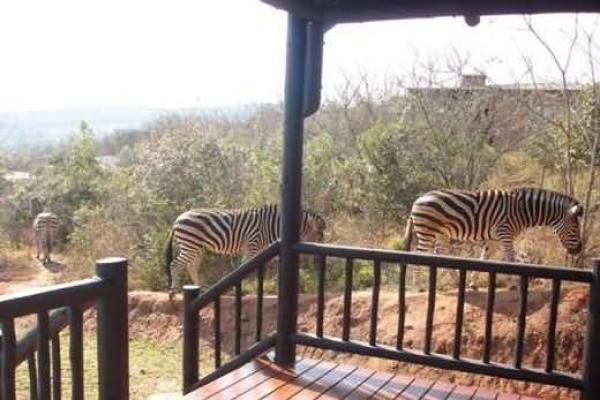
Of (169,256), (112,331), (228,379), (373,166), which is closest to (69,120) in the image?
(169,256)

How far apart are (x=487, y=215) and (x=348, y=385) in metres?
3.60

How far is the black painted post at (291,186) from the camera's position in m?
3.35

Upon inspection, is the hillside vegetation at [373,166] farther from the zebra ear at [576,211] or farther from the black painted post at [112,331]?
the black painted post at [112,331]

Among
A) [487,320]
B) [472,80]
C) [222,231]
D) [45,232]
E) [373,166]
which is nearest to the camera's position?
[487,320]

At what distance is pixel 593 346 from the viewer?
286cm

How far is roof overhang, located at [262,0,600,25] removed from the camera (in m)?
2.87

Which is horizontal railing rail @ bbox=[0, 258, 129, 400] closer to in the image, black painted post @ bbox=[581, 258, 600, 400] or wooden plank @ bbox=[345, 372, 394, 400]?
wooden plank @ bbox=[345, 372, 394, 400]

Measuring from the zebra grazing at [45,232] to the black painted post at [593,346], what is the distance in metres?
10.4

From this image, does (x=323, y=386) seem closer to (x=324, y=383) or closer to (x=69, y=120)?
(x=324, y=383)

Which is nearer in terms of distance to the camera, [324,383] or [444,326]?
[324,383]

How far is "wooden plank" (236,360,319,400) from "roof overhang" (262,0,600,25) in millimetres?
2015

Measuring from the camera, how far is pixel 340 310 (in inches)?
256

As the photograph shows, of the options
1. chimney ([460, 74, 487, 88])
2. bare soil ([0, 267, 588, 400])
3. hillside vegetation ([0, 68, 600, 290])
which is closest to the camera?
bare soil ([0, 267, 588, 400])

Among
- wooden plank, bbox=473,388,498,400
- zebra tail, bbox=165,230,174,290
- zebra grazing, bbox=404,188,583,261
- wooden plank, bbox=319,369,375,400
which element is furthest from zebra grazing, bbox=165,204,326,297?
wooden plank, bbox=473,388,498,400
